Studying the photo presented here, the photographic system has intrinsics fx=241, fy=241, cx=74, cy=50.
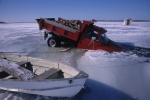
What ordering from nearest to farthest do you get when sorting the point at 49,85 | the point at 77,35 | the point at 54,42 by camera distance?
the point at 49,85 < the point at 77,35 < the point at 54,42

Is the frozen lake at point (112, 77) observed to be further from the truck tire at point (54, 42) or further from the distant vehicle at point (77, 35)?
the truck tire at point (54, 42)

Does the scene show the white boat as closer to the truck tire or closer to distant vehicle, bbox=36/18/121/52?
distant vehicle, bbox=36/18/121/52

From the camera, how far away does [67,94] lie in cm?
602

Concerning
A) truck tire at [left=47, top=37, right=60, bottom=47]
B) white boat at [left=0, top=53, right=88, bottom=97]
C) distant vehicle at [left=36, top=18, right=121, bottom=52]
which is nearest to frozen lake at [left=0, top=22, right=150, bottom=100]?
white boat at [left=0, top=53, right=88, bottom=97]

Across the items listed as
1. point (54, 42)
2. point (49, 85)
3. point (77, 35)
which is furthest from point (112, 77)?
point (54, 42)

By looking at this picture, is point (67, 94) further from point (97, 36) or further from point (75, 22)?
point (75, 22)

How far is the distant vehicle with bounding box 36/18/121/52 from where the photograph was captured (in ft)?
44.1

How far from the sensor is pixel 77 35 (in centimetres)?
1402

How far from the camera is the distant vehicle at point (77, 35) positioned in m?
13.4

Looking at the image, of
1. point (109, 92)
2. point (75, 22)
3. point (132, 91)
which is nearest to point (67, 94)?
point (109, 92)

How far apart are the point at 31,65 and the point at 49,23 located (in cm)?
747

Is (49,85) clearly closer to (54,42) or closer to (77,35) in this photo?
(77,35)

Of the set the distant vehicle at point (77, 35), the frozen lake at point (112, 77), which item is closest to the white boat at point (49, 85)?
the frozen lake at point (112, 77)

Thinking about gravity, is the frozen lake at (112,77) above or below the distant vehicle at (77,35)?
below
